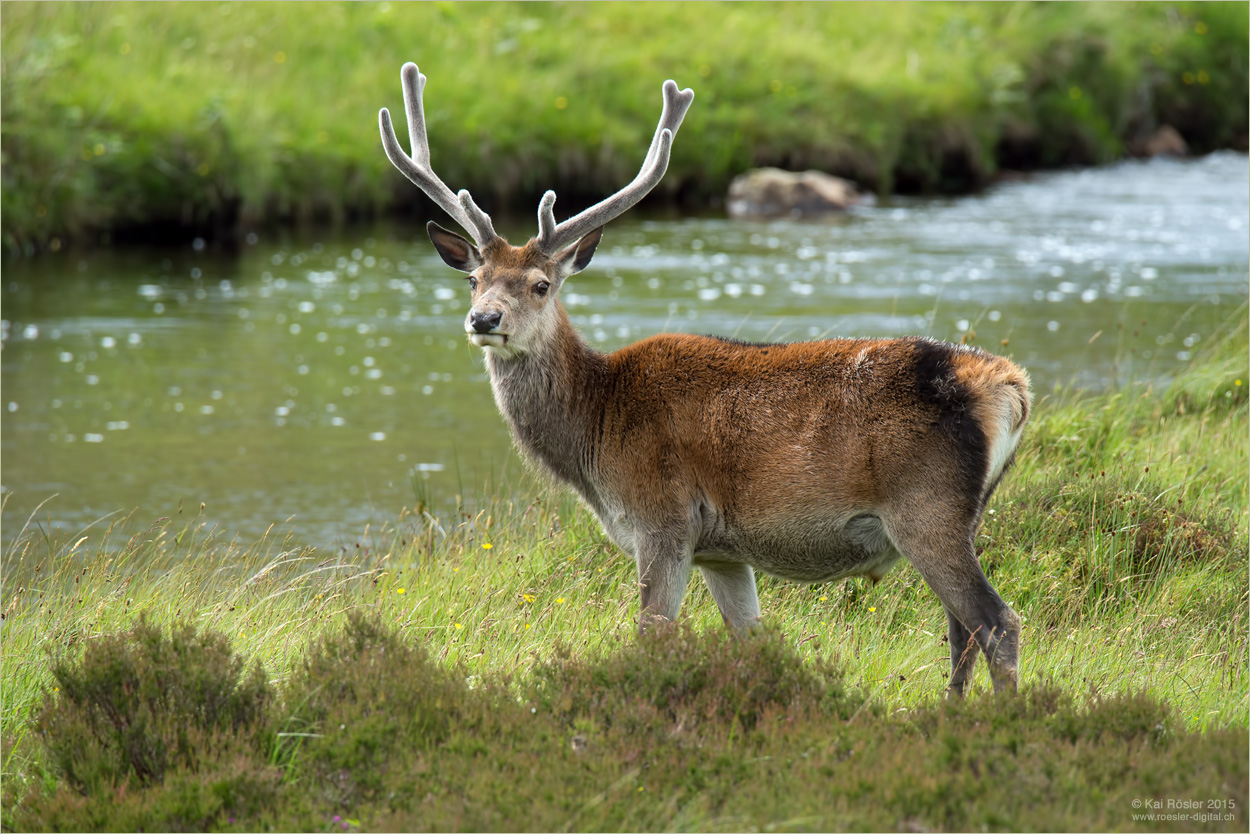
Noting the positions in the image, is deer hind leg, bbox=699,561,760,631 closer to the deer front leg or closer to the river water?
the deer front leg

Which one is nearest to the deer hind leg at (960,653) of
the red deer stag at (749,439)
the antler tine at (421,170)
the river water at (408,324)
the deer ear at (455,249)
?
the red deer stag at (749,439)

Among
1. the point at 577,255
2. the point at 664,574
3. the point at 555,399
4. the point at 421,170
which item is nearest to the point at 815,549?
the point at 664,574

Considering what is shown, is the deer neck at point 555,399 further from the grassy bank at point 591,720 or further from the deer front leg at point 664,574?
the grassy bank at point 591,720

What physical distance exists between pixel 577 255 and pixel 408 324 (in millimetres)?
10839

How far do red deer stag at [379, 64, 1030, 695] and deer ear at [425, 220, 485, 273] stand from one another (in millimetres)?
10

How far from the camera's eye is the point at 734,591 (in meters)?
5.92

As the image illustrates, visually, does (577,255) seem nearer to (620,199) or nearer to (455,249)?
(620,199)

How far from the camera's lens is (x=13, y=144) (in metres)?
18.4

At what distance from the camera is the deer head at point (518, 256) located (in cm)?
573

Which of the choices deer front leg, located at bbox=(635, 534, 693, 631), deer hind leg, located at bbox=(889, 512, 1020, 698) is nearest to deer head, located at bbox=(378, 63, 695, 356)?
deer front leg, located at bbox=(635, 534, 693, 631)

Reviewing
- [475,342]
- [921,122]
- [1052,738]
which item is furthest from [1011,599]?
[921,122]

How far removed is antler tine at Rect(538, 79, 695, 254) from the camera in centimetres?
602

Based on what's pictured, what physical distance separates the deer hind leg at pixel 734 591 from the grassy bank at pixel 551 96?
15.4 m

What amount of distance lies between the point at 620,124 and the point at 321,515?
1545cm
